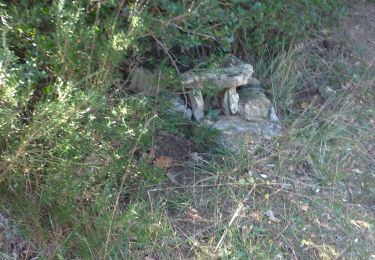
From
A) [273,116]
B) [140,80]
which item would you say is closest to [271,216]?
[273,116]

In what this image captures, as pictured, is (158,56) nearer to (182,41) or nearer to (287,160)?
(182,41)

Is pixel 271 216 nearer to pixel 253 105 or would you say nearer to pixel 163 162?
pixel 163 162

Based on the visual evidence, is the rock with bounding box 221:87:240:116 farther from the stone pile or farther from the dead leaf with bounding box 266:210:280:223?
the dead leaf with bounding box 266:210:280:223

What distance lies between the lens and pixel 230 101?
458cm

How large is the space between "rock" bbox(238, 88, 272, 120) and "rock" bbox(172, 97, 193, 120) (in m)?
0.49

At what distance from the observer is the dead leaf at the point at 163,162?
384 centimetres

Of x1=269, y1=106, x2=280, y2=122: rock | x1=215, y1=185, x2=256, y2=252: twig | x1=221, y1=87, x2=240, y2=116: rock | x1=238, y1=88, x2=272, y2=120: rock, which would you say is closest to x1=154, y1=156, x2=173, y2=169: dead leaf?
x1=215, y1=185, x2=256, y2=252: twig

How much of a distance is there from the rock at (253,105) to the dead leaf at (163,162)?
3.10 ft

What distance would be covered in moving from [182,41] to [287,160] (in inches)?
47.0

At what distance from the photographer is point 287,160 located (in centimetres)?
438

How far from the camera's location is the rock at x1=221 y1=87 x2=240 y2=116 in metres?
4.57

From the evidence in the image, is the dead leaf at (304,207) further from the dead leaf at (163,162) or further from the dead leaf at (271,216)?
the dead leaf at (163,162)

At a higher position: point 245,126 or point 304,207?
point 245,126

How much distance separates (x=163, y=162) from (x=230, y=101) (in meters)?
0.96
